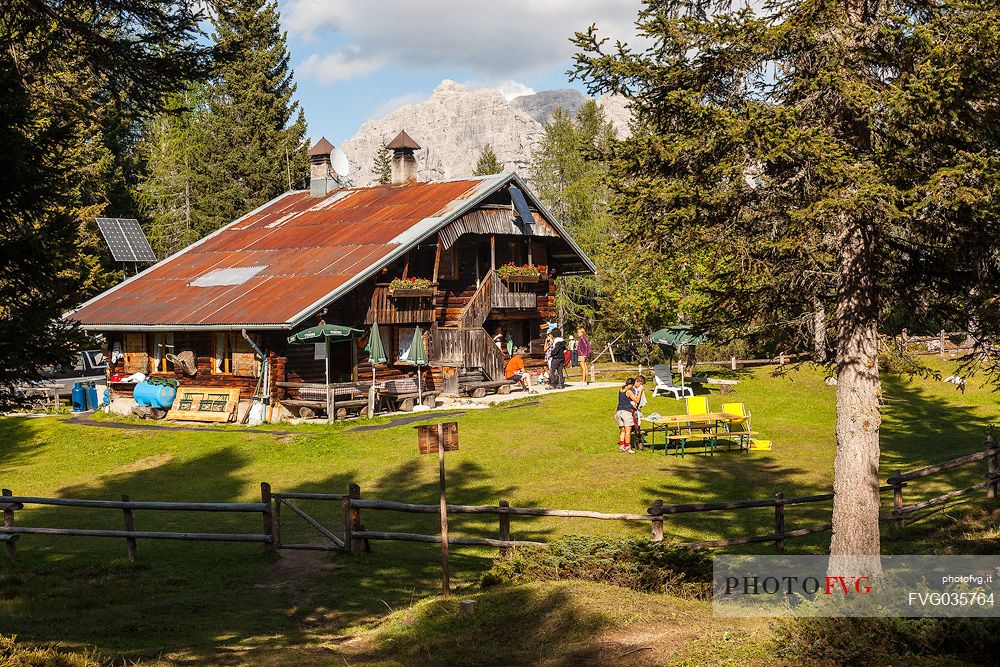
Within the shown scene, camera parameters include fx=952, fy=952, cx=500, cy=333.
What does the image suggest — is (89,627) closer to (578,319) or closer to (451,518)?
(451,518)

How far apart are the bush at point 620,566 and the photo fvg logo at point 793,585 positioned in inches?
14.8

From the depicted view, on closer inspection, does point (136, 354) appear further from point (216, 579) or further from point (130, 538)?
point (216, 579)

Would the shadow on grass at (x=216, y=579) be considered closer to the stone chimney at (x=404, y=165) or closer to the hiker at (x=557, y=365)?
the hiker at (x=557, y=365)

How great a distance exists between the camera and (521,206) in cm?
3425

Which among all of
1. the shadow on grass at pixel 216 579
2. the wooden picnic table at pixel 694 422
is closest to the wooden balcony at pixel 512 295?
the wooden picnic table at pixel 694 422

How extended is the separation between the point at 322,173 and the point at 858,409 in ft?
107

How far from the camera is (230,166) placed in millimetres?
53000

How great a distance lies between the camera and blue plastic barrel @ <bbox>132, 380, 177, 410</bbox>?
1174 inches

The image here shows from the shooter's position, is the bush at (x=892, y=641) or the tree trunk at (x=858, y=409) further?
the tree trunk at (x=858, y=409)

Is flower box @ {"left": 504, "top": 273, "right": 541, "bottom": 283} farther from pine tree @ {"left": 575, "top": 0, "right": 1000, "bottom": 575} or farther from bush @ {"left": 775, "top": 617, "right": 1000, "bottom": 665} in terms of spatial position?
bush @ {"left": 775, "top": 617, "right": 1000, "bottom": 665}

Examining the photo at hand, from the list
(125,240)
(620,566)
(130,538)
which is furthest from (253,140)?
(620,566)

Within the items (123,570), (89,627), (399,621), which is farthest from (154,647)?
(123,570)

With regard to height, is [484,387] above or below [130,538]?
above

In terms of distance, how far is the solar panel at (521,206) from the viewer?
3412 centimetres
